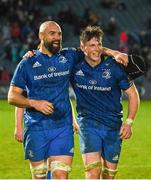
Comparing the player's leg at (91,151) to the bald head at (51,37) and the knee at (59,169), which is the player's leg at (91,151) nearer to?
the knee at (59,169)

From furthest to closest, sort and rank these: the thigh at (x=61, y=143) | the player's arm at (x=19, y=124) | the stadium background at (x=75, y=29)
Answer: the stadium background at (x=75, y=29), the player's arm at (x=19, y=124), the thigh at (x=61, y=143)

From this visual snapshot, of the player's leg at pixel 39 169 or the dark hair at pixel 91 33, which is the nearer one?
the player's leg at pixel 39 169

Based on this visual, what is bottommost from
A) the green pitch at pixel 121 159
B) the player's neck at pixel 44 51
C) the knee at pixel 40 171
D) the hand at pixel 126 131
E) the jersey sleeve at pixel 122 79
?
the green pitch at pixel 121 159

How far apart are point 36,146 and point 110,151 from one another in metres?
1.02

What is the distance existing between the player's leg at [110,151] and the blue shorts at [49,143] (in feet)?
2.01

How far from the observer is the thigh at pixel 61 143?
22.7 feet

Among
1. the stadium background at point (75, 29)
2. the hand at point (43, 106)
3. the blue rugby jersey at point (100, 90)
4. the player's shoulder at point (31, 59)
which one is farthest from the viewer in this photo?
the stadium background at point (75, 29)

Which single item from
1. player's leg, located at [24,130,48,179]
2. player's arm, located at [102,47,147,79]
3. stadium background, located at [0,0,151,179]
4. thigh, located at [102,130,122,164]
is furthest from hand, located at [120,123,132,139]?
stadium background, located at [0,0,151,179]

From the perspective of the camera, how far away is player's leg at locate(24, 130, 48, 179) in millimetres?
6977

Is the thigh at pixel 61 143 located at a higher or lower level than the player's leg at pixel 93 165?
higher

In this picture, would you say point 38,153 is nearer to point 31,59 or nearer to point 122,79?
point 31,59

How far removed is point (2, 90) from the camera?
79.8ft

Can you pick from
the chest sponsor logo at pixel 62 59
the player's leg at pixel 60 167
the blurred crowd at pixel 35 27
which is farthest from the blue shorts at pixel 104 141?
the blurred crowd at pixel 35 27

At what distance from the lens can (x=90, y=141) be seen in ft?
24.2
